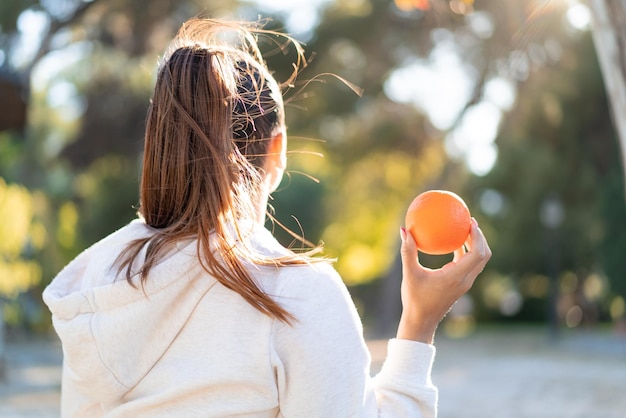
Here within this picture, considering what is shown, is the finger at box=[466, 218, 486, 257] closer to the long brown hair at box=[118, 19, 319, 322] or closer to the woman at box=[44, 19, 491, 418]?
the woman at box=[44, 19, 491, 418]

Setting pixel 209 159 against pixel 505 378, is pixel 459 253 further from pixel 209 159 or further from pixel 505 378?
pixel 505 378

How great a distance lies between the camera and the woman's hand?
1317 millimetres

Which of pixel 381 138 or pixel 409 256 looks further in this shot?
pixel 381 138

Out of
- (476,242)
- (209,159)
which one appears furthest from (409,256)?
(209,159)

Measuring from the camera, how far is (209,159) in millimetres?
1301

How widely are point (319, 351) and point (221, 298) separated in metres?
0.17

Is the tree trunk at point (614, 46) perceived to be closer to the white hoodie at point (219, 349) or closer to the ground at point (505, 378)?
the white hoodie at point (219, 349)

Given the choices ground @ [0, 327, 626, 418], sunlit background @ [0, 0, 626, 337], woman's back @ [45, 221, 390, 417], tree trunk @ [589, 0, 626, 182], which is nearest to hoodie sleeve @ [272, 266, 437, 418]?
woman's back @ [45, 221, 390, 417]

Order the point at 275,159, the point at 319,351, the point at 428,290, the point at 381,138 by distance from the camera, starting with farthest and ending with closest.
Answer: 1. the point at 381,138
2. the point at 275,159
3. the point at 428,290
4. the point at 319,351

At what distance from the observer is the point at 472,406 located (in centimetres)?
875

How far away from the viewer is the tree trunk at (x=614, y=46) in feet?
9.61

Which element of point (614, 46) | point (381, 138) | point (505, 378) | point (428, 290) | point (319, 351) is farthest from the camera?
point (381, 138)

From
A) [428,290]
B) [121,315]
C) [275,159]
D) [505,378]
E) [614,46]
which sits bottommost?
[505,378]

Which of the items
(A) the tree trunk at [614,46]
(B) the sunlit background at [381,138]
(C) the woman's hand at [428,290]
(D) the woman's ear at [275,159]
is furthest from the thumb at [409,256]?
(B) the sunlit background at [381,138]
